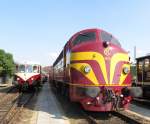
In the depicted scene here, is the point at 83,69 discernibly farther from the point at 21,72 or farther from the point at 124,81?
the point at 21,72

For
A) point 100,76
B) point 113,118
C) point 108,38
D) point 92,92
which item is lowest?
point 113,118

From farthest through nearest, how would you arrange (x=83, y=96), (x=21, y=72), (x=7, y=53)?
(x=7, y=53) → (x=21, y=72) → (x=83, y=96)

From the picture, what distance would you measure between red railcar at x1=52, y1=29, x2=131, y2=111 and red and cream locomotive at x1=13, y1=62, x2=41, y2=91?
16.1 m

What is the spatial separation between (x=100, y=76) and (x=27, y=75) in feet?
57.2

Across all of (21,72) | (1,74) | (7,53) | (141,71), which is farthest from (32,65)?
(7,53)

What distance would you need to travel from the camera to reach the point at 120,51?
13.1m

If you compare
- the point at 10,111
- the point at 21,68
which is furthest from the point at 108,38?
the point at 21,68

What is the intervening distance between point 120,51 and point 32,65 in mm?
17929

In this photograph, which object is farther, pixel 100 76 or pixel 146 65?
pixel 146 65

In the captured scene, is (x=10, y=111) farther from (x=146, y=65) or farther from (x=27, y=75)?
(x=27, y=75)

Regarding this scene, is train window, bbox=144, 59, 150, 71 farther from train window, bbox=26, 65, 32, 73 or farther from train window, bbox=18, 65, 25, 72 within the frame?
train window, bbox=18, 65, 25, 72

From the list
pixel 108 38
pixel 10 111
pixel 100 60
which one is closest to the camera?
pixel 100 60

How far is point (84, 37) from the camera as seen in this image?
1389 cm

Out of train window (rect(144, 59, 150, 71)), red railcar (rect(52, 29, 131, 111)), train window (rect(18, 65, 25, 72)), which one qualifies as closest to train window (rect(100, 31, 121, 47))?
red railcar (rect(52, 29, 131, 111))
